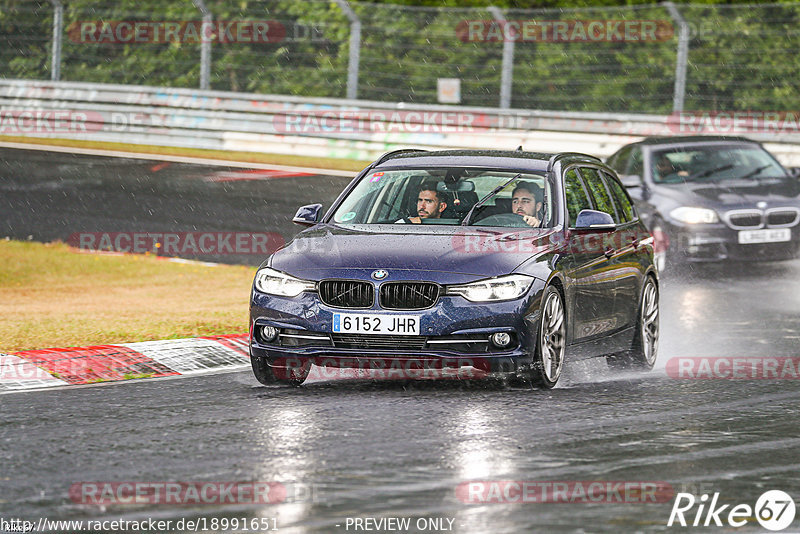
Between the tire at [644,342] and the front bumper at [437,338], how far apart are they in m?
2.05

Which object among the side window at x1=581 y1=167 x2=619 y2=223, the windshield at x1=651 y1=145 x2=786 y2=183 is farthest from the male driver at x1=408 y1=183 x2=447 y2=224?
the windshield at x1=651 y1=145 x2=786 y2=183

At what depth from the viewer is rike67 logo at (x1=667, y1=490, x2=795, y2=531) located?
624cm

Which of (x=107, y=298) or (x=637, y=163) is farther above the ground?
(x=637, y=163)

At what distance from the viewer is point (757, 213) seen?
16.8 m

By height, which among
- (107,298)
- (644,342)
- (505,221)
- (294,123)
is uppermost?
(505,221)

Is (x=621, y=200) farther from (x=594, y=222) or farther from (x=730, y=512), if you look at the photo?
(x=730, y=512)

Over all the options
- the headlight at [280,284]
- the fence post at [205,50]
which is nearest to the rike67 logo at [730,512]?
the headlight at [280,284]

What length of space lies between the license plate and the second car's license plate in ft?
27.1

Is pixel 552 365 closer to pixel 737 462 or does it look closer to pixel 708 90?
pixel 737 462

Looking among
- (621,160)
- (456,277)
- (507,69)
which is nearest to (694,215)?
(621,160)

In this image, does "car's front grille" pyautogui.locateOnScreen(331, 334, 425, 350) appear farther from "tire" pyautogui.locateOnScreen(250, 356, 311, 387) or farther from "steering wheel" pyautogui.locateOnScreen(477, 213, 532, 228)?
"steering wheel" pyautogui.locateOnScreen(477, 213, 532, 228)

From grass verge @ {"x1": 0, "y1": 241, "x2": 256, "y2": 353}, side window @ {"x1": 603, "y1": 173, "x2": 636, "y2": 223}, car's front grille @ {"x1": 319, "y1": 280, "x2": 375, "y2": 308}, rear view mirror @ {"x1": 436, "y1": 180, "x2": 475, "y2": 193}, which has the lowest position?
grass verge @ {"x1": 0, "y1": 241, "x2": 256, "y2": 353}

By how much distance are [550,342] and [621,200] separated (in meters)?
2.58

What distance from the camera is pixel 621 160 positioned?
1889cm
